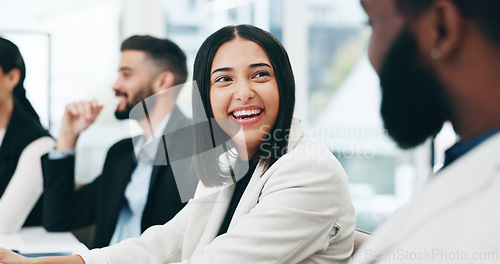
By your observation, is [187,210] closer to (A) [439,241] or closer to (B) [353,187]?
(A) [439,241]

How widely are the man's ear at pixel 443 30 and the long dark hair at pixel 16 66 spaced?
6.94 ft

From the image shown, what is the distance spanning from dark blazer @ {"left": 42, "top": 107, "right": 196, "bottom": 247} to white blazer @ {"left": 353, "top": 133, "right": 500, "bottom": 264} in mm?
1384

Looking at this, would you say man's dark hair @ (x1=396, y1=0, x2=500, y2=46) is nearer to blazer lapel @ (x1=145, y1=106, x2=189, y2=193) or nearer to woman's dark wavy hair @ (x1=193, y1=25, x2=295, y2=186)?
woman's dark wavy hair @ (x1=193, y1=25, x2=295, y2=186)

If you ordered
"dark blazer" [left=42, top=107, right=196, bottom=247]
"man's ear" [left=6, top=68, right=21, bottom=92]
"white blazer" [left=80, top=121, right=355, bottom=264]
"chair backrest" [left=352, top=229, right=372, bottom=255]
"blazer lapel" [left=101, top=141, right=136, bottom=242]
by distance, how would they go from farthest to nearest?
"man's ear" [left=6, top=68, right=21, bottom=92] → "blazer lapel" [left=101, top=141, right=136, bottom=242] → "dark blazer" [left=42, top=107, right=196, bottom=247] → "chair backrest" [left=352, top=229, right=372, bottom=255] → "white blazer" [left=80, top=121, right=355, bottom=264]

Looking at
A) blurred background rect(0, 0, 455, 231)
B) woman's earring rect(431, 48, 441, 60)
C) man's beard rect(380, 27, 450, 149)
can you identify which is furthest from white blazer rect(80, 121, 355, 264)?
blurred background rect(0, 0, 455, 231)

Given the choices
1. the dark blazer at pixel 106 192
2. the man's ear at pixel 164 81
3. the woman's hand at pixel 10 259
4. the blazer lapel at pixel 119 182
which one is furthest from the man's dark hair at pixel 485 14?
the man's ear at pixel 164 81

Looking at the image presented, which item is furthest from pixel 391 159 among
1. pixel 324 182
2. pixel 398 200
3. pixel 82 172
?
pixel 324 182

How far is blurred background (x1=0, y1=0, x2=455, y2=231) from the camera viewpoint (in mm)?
3535

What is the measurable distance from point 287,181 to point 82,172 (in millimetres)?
2791

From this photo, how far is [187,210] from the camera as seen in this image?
4.90 ft

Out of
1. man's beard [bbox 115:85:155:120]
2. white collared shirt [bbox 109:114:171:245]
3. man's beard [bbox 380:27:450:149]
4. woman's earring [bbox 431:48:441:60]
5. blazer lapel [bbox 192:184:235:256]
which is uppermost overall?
woman's earring [bbox 431:48:441:60]

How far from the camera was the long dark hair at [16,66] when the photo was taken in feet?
7.85

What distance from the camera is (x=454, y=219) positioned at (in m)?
0.58

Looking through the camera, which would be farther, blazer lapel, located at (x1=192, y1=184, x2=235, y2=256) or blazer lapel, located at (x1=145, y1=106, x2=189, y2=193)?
blazer lapel, located at (x1=145, y1=106, x2=189, y2=193)
